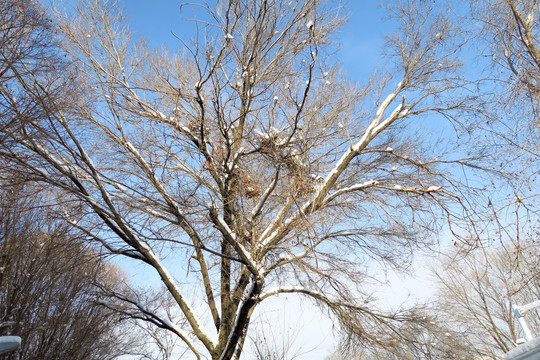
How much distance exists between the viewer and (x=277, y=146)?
5910 millimetres

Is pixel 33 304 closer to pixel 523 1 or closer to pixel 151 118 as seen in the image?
pixel 151 118

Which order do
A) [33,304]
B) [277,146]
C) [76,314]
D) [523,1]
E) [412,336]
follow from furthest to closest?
1. [76,314]
2. [33,304]
3. [412,336]
4. [277,146]
5. [523,1]

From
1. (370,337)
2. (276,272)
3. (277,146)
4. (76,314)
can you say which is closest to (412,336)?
(370,337)

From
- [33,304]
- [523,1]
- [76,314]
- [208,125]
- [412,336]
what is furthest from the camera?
[76,314]

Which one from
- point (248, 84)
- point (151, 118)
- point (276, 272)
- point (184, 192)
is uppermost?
point (151, 118)

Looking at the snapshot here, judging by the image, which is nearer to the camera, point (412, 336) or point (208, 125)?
point (208, 125)

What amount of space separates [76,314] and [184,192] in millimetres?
6452

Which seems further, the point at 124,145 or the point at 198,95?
the point at 124,145

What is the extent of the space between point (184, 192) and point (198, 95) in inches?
63.4

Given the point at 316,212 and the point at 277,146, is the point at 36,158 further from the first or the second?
the point at 316,212

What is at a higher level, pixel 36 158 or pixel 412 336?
pixel 36 158

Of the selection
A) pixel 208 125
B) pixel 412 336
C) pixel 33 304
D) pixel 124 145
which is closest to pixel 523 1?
pixel 208 125

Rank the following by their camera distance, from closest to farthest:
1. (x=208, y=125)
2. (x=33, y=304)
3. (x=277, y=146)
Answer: (x=277, y=146) < (x=208, y=125) < (x=33, y=304)

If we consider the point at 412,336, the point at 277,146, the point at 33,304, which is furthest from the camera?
the point at 33,304
